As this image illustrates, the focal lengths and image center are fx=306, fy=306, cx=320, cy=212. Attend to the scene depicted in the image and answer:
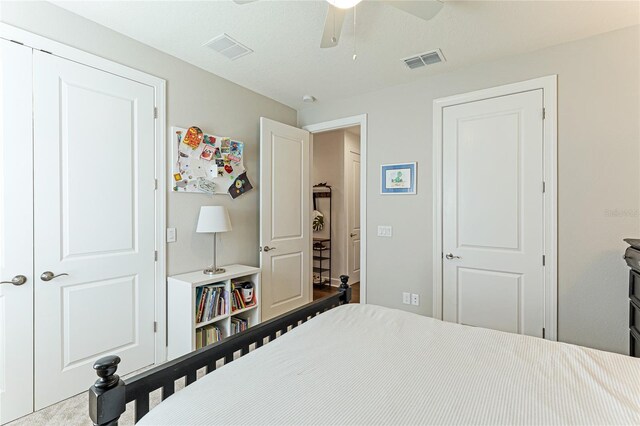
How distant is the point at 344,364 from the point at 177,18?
2.33 metres

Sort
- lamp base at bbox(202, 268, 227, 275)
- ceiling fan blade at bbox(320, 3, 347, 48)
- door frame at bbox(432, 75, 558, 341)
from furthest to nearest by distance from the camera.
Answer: lamp base at bbox(202, 268, 227, 275)
door frame at bbox(432, 75, 558, 341)
ceiling fan blade at bbox(320, 3, 347, 48)

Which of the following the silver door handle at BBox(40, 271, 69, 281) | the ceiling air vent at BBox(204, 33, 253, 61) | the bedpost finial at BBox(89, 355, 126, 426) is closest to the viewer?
the bedpost finial at BBox(89, 355, 126, 426)

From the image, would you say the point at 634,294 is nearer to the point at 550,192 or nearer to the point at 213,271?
the point at 550,192

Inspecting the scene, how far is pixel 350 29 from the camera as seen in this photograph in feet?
7.12

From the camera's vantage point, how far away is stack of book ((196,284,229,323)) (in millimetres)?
2487

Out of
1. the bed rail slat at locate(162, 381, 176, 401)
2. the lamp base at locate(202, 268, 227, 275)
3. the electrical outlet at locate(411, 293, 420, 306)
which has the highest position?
the lamp base at locate(202, 268, 227, 275)

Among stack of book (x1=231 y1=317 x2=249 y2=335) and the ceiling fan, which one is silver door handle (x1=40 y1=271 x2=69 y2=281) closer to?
stack of book (x1=231 y1=317 x2=249 y2=335)

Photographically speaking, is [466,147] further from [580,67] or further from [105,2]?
[105,2]

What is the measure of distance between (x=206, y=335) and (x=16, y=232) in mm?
1463

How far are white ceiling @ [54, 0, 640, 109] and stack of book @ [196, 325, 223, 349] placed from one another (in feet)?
7.56

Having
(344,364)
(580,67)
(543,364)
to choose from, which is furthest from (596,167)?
(344,364)

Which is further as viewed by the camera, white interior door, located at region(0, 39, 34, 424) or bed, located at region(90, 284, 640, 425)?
white interior door, located at region(0, 39, 34, 424)

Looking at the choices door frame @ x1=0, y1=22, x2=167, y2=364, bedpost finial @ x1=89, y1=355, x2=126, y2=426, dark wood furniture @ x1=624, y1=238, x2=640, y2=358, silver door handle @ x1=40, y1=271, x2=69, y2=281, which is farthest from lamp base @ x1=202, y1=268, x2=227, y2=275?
dark wood furniture @ x1=624, y1=238, x2=640, y2=358

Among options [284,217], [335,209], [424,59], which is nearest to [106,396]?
[284,217]
